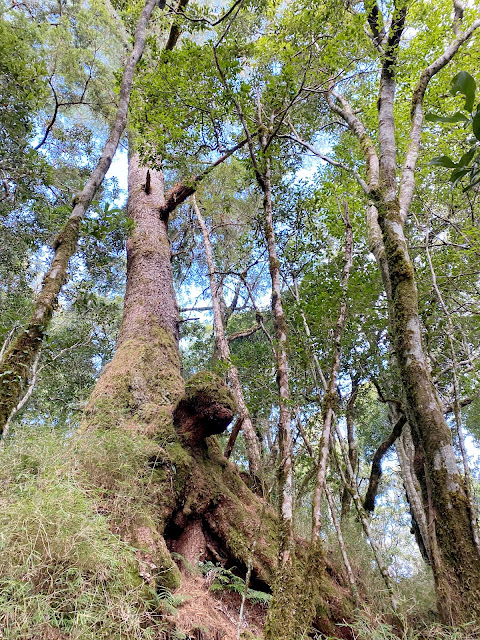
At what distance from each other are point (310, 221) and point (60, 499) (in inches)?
246

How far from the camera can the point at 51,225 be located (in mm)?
5605

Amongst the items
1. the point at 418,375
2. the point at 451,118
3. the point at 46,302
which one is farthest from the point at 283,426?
the point at 451,118

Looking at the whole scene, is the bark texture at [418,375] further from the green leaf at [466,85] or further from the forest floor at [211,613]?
the green leaf at [466,85]

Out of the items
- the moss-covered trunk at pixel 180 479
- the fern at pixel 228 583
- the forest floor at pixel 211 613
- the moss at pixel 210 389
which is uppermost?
the moss at pixel 210 389

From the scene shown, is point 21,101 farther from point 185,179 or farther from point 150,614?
point 150,614

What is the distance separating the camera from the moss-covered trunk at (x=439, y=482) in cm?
236

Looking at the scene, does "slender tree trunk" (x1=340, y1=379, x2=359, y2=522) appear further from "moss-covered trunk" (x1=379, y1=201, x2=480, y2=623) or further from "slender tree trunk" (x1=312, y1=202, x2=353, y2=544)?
Answer: "moss-covered trunk" (x1=379, y1=201, x2=480, y2=623)

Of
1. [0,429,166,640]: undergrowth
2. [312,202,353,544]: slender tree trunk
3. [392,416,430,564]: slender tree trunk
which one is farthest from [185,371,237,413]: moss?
[392,416,430,564]: slender tree trunk

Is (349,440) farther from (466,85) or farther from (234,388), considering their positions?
(466,85)

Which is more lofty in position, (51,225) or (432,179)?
(432,179)

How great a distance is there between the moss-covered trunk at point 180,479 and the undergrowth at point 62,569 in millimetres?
Result: 328

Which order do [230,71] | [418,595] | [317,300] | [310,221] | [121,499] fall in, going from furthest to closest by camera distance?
[310,221] < [317,300] < [230,71] < [418,595] < [121,499]

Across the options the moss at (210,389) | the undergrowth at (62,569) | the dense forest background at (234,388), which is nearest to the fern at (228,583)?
the dense forest background at (234,388)

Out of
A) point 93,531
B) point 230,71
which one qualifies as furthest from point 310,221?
point 93,531
